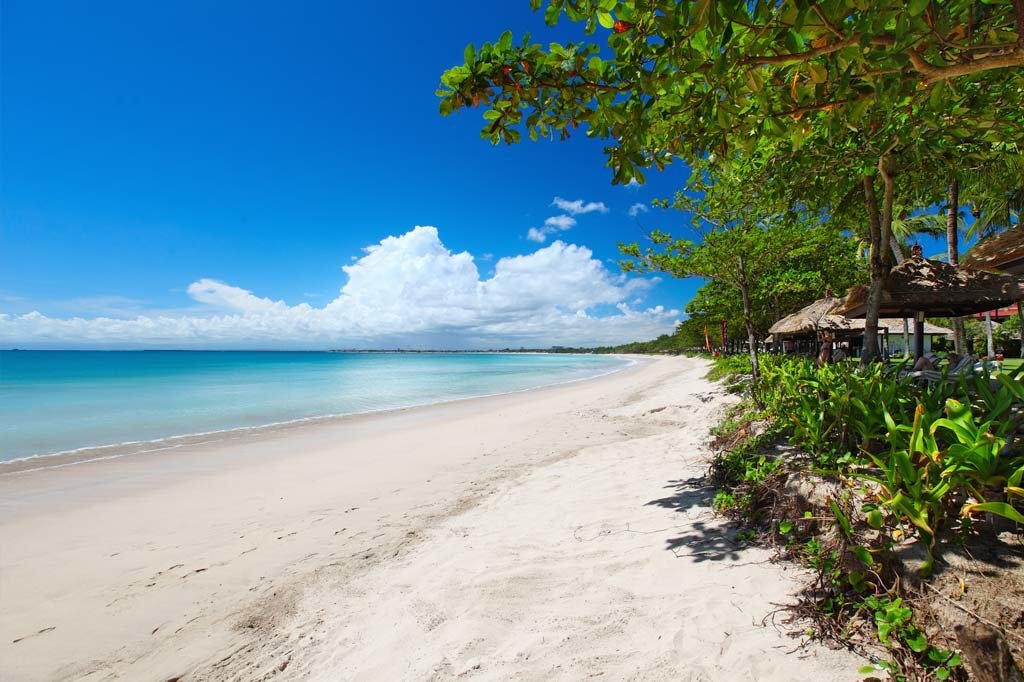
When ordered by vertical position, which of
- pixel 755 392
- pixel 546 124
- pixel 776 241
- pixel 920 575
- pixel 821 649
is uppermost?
pixel 776 241

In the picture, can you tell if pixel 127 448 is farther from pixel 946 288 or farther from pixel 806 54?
pixel 946 288

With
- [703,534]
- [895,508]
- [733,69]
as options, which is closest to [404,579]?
[703,534]

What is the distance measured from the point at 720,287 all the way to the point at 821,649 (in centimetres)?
1568

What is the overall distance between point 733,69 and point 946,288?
7.27 metres

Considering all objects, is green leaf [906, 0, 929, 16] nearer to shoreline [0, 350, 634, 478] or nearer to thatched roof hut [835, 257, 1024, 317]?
thatched roof hut [835, 257, 1024, 317]

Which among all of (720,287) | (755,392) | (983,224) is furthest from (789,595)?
(983,224)

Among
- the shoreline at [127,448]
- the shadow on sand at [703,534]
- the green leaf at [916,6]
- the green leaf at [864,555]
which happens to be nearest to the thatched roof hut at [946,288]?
the shadow on sand at [703,534]

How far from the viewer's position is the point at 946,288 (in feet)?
23.3

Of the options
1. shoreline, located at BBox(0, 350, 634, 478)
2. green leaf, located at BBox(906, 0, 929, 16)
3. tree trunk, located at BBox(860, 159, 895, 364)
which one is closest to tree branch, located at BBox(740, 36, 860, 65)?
green leaf, located at BBox(906, 0, 929, 16)

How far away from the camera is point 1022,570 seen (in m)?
2.07

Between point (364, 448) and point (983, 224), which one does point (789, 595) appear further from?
point (983, 224)

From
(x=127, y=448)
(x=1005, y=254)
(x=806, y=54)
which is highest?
(x=806, y=54)

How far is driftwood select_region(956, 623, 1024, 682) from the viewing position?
177 cm

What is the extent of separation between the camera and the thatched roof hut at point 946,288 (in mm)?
6934
